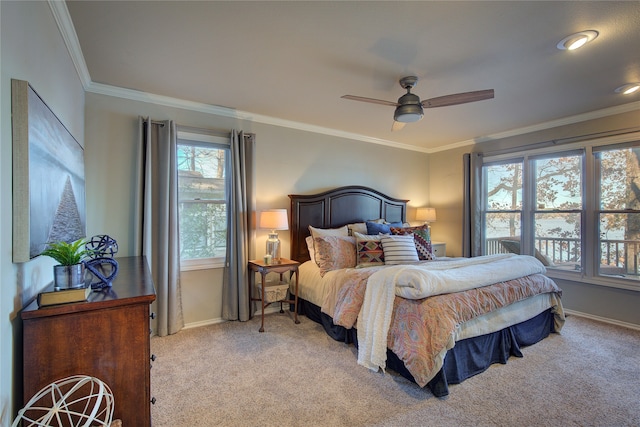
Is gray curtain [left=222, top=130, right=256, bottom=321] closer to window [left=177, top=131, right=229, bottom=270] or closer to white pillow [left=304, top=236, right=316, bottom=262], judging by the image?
window [left=177, top=131, right=229, bottom=270]

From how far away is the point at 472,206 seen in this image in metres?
4.92

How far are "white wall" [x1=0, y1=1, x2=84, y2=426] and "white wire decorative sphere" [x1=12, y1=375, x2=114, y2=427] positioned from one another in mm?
82

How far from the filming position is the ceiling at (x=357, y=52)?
193 cm

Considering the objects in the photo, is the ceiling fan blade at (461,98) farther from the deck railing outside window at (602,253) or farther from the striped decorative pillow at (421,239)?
the deck railing outside window at (602,253)

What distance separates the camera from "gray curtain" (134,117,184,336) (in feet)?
10.3

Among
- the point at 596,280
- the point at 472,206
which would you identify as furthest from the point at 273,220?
the point at 596,280

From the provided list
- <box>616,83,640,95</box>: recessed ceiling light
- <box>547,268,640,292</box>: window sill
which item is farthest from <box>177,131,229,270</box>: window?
<box>547,268,640,292</box>: window sill

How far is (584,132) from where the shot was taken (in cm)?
389

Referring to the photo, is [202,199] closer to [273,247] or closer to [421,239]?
[273,247]

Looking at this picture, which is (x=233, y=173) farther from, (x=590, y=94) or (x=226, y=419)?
(x=590, y=94)

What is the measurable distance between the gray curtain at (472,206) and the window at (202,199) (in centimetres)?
368

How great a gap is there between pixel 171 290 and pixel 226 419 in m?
1.68

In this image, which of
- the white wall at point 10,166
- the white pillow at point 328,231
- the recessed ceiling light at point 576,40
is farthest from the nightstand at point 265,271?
the recessed ceiling light at point 576,40

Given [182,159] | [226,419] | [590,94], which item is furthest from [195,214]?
[590,94]
